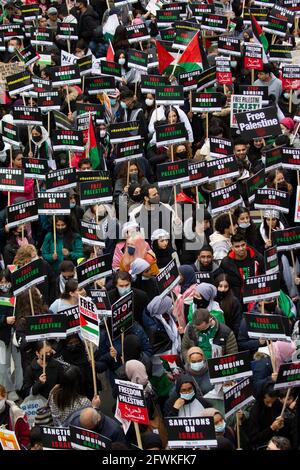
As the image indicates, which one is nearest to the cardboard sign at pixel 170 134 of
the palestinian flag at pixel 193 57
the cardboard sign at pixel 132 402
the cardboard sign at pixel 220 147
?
the cardboard sign at pixel 220 147

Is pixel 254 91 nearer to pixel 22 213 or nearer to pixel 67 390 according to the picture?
pixel 22 213

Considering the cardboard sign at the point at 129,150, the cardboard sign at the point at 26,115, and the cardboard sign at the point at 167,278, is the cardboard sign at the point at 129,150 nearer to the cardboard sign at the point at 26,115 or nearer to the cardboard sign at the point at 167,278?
the cardboard sign at the point at 26,115

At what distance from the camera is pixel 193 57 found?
1988 cm

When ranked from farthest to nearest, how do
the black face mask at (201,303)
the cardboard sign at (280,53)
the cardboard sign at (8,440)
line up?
the cardboard sign at (280,53), the black face mask at (201,303), the cardboard sign at (8,440)

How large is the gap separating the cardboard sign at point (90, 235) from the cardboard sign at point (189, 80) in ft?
16.1

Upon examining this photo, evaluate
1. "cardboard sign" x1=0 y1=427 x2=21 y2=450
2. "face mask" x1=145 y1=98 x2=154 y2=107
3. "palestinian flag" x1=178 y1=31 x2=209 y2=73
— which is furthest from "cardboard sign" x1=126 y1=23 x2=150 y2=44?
"cardboard sign" x1=0 y1=427 x2=21 y2=450

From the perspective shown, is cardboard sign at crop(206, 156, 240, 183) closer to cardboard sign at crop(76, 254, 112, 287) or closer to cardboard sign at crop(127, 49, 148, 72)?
→ cardboard sign at crop(76, 254, 112, 287)

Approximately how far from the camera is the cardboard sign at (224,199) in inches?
595

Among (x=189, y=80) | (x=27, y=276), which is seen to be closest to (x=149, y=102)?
(x=189, y=80)

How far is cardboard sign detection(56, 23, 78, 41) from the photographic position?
22.0 metres

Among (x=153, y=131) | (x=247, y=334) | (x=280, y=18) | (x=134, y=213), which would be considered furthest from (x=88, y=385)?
(x=280, y=18)

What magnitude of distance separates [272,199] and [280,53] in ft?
19.8

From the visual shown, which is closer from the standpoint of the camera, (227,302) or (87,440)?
(87,440)

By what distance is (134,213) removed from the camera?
1552 centimetres
